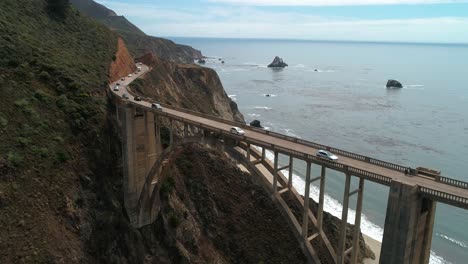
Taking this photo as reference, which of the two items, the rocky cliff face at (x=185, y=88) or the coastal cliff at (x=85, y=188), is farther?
the rocky cliff face at (x=185, y=88)

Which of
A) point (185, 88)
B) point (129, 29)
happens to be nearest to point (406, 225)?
point (185, 88)

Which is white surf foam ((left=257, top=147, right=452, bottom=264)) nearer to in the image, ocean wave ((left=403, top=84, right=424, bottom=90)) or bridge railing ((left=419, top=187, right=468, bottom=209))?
bridge railing ((left=419, top=187, right=468, bottom=209))

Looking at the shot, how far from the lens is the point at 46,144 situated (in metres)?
26.3

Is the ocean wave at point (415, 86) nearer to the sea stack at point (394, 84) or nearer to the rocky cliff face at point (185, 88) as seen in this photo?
the sea stack at point (394, 84)

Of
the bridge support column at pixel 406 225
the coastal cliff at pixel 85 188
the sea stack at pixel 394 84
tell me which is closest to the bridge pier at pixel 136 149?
the coastal cliff at pixel 85 188

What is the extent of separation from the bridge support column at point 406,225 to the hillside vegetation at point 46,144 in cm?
1780

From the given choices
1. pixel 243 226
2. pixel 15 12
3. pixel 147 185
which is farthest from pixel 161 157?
pixel 15 12

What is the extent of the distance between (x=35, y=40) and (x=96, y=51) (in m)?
8.55

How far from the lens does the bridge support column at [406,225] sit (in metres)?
15.4

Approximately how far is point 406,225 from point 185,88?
181 feet

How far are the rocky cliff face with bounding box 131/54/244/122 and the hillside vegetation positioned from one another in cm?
916

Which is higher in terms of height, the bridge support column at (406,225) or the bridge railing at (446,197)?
the bridge railing at (446,197)

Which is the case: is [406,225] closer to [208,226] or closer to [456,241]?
[208,226]

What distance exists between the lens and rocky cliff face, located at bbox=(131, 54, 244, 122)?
50875mm
